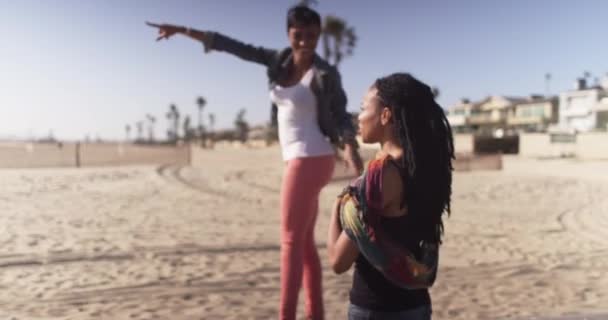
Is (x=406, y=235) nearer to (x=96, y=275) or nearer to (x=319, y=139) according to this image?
(x=319, y=139)

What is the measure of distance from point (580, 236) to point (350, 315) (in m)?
6.69

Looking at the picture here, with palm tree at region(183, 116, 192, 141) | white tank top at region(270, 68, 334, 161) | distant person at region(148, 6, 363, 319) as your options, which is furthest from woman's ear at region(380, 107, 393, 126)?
palm tree at region(183, 116, 192, 141)

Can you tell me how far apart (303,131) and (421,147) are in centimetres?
100

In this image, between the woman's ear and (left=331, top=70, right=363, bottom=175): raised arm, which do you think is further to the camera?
(left=331, top=70, right=363, bottom=175): raised arm

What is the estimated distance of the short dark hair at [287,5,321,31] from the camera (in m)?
2.45

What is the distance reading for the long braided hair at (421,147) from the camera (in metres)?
1.52

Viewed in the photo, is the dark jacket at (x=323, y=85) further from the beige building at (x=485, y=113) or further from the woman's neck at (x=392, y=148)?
the beige building at (x=485, y=113)

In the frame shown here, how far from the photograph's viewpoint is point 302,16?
2449 mm

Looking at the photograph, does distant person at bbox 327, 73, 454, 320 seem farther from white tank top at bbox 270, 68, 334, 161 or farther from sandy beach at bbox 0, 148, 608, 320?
sandy beach at bbox 0, 148, 608, 320

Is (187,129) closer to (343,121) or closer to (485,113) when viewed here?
(485,113)

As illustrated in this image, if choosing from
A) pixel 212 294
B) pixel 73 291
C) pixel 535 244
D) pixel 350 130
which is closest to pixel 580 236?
pixel 535 244

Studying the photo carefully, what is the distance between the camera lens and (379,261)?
153 cm

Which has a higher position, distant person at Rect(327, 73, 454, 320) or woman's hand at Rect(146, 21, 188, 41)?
woman's hand at Rect(146, 21, 188, 41)

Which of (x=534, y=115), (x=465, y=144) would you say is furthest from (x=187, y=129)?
(x=465, y=144)
